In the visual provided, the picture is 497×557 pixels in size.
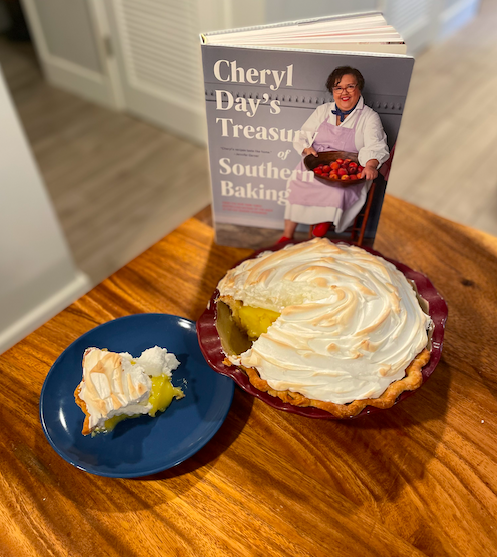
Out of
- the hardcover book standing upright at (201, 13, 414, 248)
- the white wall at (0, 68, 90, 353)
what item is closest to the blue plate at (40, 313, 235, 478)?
the hardcover book standing upright at (201, 13, 414, 248)

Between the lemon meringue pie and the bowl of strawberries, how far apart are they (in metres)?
0.39

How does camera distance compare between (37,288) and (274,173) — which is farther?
(37,288)

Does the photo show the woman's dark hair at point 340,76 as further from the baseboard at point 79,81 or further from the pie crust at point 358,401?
the baseboard at point 79,81

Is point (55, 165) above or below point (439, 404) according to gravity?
below

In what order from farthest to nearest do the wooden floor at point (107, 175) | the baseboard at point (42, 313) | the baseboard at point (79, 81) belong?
the baseboard at point (79, 81) < the wooden floor at point (107, 175) < the baseboard at point (42, 313)

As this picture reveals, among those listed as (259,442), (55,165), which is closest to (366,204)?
(259,442)

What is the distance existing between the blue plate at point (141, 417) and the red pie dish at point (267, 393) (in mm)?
53

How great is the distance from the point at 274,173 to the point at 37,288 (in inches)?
44.5

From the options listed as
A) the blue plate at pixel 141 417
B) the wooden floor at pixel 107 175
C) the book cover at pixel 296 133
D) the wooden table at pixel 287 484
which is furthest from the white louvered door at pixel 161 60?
the wooden table at pixel 287 484

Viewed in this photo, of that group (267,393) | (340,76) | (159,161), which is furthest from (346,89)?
(159,161)

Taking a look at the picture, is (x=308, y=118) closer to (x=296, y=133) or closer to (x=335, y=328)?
(x=296, y=133)

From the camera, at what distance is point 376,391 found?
0.66m

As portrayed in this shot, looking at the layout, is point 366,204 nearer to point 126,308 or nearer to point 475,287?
point 475,287

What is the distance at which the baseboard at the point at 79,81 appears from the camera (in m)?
2.77
